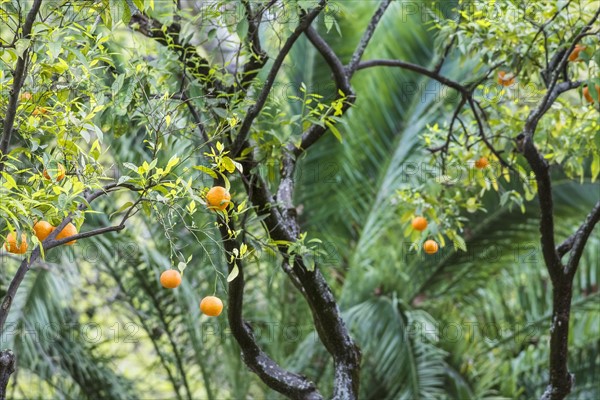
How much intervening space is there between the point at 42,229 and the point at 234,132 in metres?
0.95

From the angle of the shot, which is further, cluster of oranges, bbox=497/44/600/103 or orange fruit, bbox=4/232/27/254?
cluster of oranges, bbox=497/44/600/103

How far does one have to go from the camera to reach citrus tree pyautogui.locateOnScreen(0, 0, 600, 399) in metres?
2.31

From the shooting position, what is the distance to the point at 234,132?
3059 mm

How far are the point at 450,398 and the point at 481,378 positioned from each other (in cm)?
48

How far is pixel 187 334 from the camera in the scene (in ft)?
18.9

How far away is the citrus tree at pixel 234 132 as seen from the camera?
91.0 inches

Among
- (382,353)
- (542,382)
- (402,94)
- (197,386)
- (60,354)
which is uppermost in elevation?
(402,94)

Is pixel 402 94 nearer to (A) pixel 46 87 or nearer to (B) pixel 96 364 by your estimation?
(B) pixel 96 364

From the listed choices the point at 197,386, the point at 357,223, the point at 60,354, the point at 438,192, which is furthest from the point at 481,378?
the point at 60,354

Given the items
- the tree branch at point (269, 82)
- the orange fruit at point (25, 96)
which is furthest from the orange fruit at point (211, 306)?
the orange fruit at point (25, 96)

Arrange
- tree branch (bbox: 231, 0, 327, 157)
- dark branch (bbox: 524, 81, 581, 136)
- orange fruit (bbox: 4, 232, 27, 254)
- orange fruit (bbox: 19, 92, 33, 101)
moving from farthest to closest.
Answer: dark branch (bbox: 524, 81, 581, 136) → tree branch (bbox: 231, 0, 327, 157) → orange fruit (bbox: 19, 92, 33, 101) → orange fruit (bbox: 4, 232, 27, 254)

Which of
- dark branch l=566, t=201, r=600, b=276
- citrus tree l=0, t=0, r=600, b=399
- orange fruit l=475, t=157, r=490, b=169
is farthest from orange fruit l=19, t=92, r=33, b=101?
dark branch l=566, t=201, r=600, b=276

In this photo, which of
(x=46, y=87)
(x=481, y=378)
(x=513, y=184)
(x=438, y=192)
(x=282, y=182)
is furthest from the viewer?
(x=481, y=378)

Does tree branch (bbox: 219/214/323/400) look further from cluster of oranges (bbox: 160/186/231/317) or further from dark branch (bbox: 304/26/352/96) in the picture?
dark branch (bbox: 304/26/352/96)
